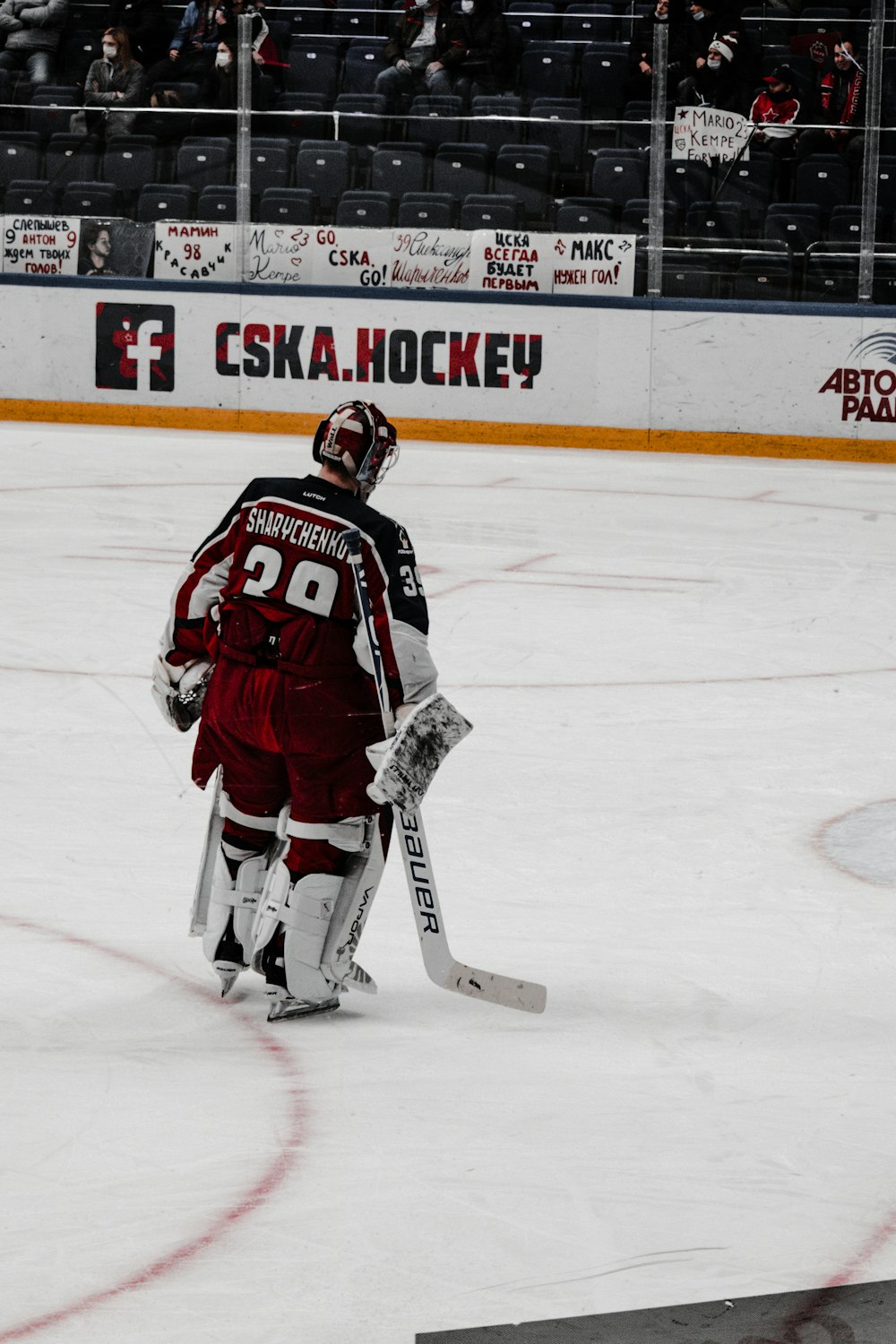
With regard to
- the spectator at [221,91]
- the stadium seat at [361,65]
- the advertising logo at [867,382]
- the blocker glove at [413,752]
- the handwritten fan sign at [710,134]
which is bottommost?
the blocker glove at [413,752]

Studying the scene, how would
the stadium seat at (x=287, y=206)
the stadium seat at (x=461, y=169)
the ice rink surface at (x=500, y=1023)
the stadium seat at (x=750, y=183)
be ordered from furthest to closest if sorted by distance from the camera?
the stadium seat at (x=287, y=206) < the stadium seat at (x=461, y=169) < the stadium seat at (x=750, y=183) < the ice rink surface at (x=500, y=1023)

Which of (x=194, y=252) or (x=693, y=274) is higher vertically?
(x=194, y=252)

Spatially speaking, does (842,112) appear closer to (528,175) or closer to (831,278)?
(831,278)

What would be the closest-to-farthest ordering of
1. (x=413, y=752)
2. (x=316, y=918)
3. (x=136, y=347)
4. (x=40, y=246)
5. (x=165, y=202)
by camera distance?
(x=413, y=752)
(x=316, y=918)
(x=165, y=202)
(x=40, y=246)
(x=136, y=347)

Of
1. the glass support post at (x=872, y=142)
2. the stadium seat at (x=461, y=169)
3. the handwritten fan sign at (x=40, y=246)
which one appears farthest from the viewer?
the handwritten fan sign at (x=40, y=246)

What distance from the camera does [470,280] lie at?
1251 cm

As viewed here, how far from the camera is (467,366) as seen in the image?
12766 millimetres

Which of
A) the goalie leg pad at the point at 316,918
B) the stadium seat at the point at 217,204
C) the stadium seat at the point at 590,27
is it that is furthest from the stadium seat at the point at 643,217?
the goalie leg pad at the point at 316,918

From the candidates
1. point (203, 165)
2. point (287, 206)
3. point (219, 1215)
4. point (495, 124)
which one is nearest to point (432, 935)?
point (219, 1215)

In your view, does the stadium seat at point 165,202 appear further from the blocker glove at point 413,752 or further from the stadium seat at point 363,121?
the blocker glove at point 413,752

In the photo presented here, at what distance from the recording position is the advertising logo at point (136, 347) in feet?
42.9

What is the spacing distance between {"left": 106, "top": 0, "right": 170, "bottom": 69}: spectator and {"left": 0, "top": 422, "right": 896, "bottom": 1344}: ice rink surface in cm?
727

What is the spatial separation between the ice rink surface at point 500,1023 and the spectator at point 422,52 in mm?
6655

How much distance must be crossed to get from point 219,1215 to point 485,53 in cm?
1134
